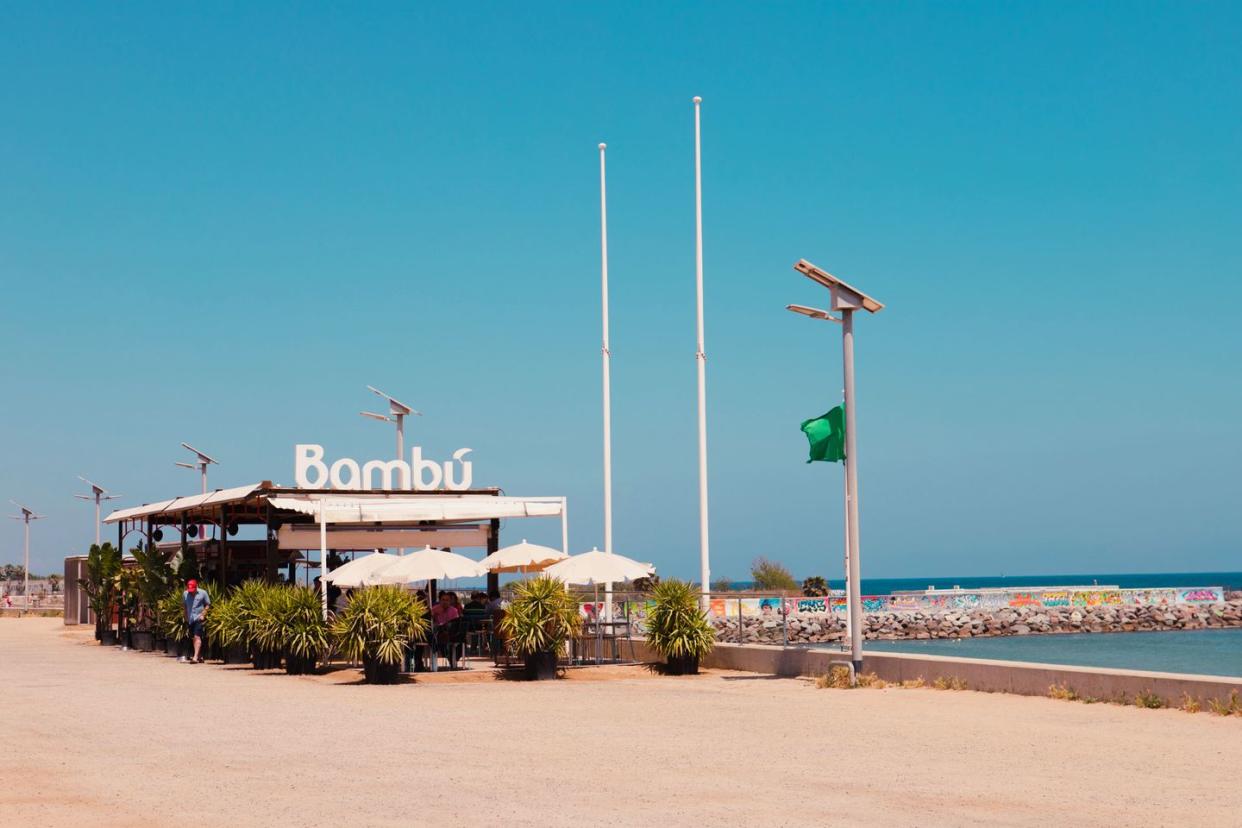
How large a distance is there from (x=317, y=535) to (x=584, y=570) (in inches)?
262

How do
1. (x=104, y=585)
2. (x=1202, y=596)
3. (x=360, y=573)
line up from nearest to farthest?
(x=360, y=573) → (x=104, y=585) → (x=1202, y=596)

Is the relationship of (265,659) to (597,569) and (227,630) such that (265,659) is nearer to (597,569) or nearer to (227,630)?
(227,630)

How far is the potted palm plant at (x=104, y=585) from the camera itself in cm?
3388

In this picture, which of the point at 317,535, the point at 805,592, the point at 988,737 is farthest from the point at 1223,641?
the point at 988,737

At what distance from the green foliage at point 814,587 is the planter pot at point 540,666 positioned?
153 feet

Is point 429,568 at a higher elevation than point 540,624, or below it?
higher

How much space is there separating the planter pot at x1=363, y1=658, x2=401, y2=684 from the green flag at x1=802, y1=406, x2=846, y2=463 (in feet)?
22.2

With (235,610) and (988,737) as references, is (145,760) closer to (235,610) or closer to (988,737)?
(988,737)

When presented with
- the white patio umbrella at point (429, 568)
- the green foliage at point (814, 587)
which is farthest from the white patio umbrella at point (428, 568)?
the green foliage at point (814, 587)

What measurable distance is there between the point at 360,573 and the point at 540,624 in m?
3.79

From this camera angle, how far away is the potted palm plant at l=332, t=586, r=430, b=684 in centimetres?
2080

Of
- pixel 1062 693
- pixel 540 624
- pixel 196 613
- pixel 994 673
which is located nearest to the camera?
pixel 1062 693

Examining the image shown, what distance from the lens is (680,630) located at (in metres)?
21.8

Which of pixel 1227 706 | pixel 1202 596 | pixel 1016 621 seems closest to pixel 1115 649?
pixel 1016 621
